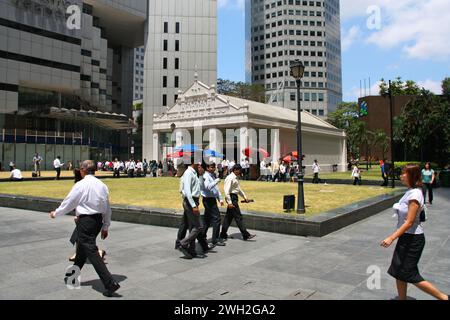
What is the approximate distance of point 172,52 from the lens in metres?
61.0

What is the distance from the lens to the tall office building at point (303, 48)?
11119cm

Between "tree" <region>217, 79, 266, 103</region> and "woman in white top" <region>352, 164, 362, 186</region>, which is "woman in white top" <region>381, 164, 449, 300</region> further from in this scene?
"tree" <region>217, 79, 266, 103</region>

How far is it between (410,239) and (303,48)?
4681 inches

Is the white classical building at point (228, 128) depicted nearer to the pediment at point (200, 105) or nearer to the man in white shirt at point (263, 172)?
the pediment at point (200, 105)

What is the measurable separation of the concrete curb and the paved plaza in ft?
1.04

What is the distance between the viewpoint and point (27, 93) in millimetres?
54281

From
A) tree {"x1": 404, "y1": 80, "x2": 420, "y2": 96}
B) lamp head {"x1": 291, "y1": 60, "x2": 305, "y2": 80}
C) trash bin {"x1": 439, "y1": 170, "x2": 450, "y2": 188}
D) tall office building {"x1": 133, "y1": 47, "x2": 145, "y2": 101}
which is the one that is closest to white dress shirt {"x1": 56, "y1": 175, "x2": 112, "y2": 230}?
lamp head {"x1": 291, "y1": 60, "x2": 305, "y2": 80}

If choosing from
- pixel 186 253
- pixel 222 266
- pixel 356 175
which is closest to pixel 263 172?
pixel 356 175

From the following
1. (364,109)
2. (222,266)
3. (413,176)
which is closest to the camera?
(413,176)

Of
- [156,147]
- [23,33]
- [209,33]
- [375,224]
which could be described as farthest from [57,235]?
[209,33]

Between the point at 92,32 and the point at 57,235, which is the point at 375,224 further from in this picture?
the point at 92,32

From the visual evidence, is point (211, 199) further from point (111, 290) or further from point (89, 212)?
point (111, 290)

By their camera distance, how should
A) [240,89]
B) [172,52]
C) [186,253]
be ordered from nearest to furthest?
[186,253]
[172,52]
[240,89]

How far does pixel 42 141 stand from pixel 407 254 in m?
50.6
